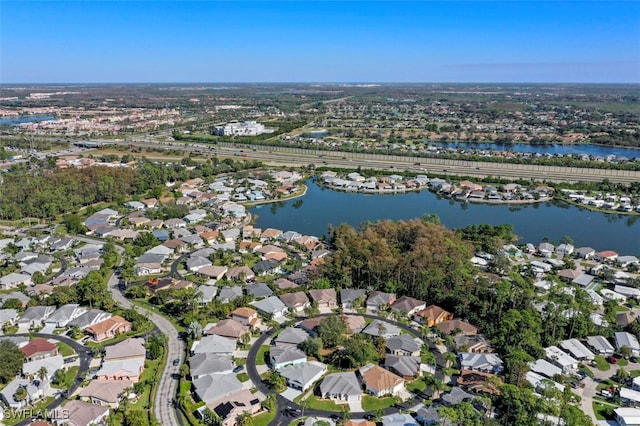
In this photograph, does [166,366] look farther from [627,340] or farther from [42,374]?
[627,340]

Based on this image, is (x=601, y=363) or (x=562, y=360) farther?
(x=601, y=363)

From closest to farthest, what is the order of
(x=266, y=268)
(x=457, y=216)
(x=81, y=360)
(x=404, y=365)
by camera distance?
(x=404, y=365) → (x=81, y=360) → (x=266, y=268) → (x=457, y=216)

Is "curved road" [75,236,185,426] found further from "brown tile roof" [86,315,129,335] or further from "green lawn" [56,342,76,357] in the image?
"green lawn" [56,342,76,357]

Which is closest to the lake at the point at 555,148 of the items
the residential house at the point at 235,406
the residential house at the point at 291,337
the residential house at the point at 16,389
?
the residential house at the point at 291,337

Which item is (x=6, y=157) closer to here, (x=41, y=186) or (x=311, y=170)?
(x=41, y=186)

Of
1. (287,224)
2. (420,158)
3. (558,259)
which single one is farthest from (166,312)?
(420,158)

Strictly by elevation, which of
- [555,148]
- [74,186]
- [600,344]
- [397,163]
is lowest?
[600,344]

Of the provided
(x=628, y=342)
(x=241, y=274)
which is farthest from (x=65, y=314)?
(x=628, y=342)
